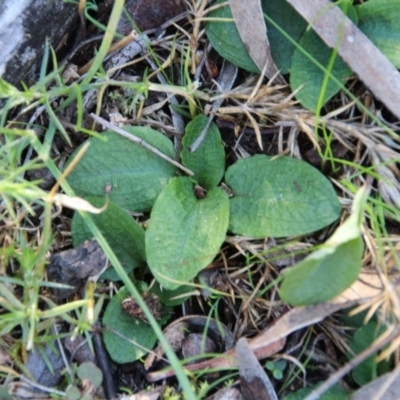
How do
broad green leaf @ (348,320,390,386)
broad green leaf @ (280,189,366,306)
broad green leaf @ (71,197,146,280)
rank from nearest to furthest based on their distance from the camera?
broad green leaf @ (280,189,366,306) < broad green leaf @ (348,320,390,386) < broad green leaf @ (71,197,146,280)

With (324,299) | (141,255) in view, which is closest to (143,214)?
(141,255)

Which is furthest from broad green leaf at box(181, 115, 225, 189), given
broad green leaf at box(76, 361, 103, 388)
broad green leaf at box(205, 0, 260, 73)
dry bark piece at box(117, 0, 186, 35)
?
broad green leaf at box(76, 361, 103, 388)

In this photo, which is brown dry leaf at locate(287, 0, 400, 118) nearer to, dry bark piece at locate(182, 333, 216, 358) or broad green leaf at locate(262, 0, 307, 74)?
broad green leaf at locate(262, 0, 307, 74)

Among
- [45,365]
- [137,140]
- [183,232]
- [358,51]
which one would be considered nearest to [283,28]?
[358,51]

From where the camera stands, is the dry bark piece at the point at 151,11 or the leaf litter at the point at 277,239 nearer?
the leaf litter at the point at 277,239

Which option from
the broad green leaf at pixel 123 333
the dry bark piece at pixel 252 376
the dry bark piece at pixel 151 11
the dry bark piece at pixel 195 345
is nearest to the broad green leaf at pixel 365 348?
the dry bark piece at pixel 252 376

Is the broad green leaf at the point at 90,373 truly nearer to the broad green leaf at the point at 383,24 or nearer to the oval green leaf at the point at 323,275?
the oval green leaf at the point at 323,275

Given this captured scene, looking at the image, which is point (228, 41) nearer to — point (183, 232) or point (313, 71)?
point (313, 71)
